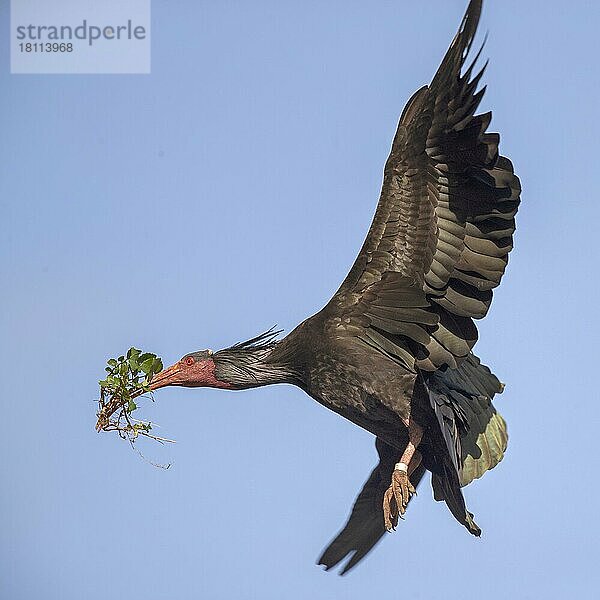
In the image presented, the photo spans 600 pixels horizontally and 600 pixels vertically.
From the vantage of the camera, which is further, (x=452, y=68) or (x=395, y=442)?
(x=395, y=442)

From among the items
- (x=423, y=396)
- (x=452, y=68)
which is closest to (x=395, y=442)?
(x=423, y=396)

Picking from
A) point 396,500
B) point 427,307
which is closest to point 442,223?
point 427,307

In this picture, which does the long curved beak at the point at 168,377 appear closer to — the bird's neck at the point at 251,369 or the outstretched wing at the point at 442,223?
the bird's neck at the point at 251,369

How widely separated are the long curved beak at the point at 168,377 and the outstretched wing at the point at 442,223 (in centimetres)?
178

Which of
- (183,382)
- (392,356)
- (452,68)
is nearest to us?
(452,68)

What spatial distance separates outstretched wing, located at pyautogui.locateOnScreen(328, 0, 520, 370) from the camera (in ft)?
32.4

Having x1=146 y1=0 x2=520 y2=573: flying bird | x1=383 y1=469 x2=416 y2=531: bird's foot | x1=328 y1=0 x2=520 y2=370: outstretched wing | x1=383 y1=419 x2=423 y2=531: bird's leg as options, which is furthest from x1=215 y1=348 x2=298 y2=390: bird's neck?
x1=383 y1=469 x2=416 y2=531: bird's foot

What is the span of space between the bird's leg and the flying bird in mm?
10

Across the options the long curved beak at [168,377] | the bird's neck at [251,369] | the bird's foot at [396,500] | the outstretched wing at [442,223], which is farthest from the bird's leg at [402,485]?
the long curved beak at [168,377]

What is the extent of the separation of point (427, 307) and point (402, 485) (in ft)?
4.34

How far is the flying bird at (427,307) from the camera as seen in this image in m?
9.96

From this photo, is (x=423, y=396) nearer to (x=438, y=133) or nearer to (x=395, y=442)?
(x=395, y=442)

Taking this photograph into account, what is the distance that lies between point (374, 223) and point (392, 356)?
1.03m

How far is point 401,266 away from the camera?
10.3 meters
